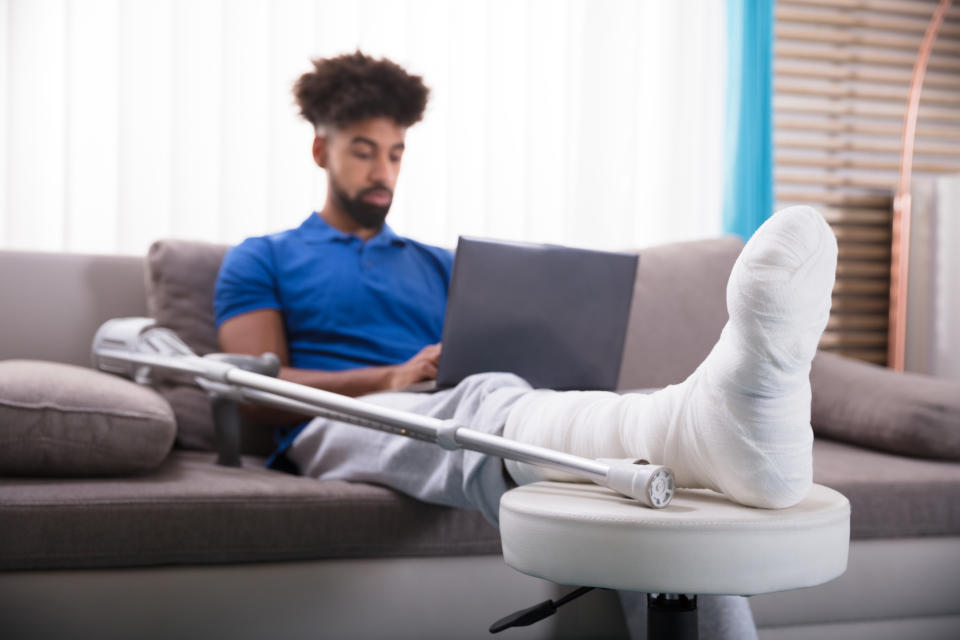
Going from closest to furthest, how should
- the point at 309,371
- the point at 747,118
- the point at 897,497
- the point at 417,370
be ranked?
the point at 897,497, the point at 417,370, the point at 309,371, the point at 747,118

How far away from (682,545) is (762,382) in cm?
16

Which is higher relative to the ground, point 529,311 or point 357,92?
point 357,92

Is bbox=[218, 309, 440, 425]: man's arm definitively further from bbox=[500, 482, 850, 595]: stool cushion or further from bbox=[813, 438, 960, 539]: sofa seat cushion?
bbox=[500, 482, 850, 595]: stool cushion

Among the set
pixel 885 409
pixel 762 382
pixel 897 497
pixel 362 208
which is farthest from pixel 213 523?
pixel 885 409

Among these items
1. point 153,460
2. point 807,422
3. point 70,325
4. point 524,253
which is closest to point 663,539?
point 807,422

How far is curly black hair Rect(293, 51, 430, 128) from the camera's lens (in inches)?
86.0

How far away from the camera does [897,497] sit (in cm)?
156

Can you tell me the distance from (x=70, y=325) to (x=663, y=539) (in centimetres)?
149

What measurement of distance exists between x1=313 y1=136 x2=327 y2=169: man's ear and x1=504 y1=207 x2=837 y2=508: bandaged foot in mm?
1515

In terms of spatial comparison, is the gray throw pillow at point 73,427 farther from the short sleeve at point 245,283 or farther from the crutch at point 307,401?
the short sleeve at point 245,283

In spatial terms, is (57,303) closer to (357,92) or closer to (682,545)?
(357,92)

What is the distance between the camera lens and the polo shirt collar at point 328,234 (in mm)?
1996

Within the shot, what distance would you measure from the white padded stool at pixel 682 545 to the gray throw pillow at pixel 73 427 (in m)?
0.79

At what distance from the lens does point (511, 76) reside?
2930 millimetres
